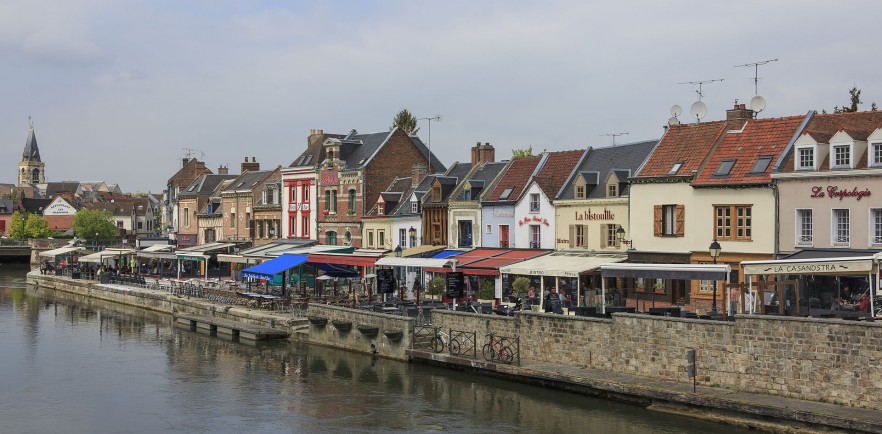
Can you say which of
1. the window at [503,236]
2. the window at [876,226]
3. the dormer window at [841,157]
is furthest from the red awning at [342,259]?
the window at [876,226]

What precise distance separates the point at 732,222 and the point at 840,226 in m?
4.38

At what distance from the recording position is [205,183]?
9181 cm

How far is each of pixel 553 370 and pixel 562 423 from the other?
4.00 metres

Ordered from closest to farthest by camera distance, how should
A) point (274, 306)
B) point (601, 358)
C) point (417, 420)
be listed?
point (417, 420) → point (601, 358) → point (274, 306)

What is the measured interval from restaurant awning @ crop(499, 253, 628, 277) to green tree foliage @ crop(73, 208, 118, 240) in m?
110

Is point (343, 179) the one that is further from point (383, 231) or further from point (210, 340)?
point (210, 340)

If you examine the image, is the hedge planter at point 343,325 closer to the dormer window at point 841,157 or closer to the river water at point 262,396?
the river water at point 262,396

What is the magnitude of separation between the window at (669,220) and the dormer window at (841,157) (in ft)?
22.3

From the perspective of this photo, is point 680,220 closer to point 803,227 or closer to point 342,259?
point 803,227

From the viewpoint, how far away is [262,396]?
108 ft

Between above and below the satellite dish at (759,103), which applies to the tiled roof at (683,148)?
below

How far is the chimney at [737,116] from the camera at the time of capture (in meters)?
40.9

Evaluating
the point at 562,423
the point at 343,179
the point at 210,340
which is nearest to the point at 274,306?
the point at 210,340

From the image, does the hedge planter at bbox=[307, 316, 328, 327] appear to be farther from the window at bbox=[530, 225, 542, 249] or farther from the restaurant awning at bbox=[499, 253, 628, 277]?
the window at bbox=[530, 225, 542, 249]
